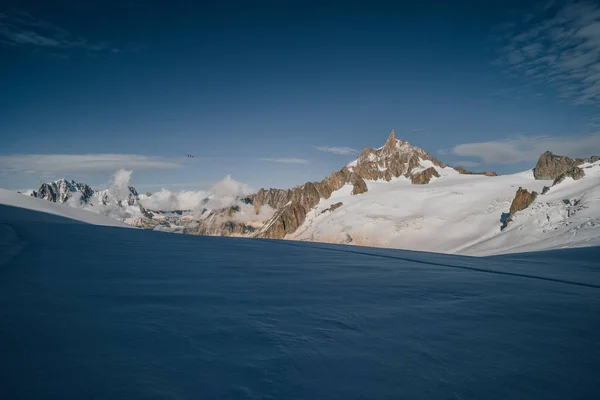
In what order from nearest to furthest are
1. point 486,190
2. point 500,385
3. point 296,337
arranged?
point 500,385
point 296,337
point 486,190

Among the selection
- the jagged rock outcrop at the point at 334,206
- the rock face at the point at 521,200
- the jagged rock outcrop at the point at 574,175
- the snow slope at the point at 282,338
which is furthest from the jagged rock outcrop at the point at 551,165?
the snow slope at the point at 282,338

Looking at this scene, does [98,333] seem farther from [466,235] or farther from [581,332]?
[466,235]

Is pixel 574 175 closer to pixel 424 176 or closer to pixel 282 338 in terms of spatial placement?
pixel 282 338

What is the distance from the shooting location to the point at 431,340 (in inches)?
173

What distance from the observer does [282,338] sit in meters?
4.26

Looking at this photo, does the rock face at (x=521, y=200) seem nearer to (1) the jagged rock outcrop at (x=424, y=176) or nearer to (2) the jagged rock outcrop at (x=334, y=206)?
(2) the jagged rock outcrop at (x=334, y=206)

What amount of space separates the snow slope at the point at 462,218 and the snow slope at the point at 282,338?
42343mm

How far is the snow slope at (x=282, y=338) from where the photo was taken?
3098 millimetres

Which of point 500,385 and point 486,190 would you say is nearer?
point 500,385

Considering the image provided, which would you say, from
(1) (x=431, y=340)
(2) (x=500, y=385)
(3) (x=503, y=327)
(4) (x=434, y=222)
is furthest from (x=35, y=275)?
(4) (x=434, y=222)

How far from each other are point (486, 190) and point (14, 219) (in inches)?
5544

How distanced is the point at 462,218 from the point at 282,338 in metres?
113

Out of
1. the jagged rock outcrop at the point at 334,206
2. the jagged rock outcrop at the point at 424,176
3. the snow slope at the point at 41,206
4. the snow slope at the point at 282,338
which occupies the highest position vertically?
the jagged rock outcrop at the point at 424,176

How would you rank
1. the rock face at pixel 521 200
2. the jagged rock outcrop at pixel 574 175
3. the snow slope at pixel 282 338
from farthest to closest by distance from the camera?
1. the rock face at pixel 521 200
2. the jagged rock outcrop at pixel 574 175
3. the snow slope at pixel 282 338
